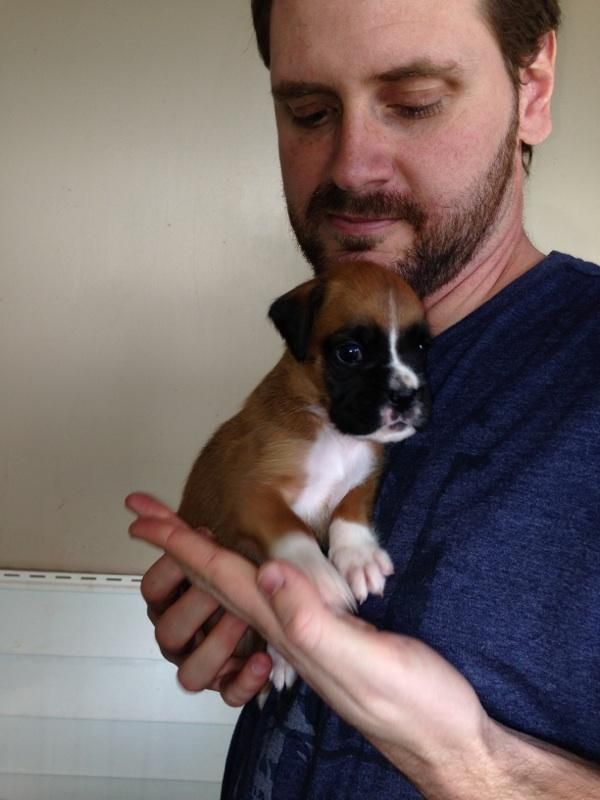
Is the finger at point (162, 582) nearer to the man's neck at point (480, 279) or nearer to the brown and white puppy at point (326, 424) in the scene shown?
the brown and white puppy at point (326, 424)

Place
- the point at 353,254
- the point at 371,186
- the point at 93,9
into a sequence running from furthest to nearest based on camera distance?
the point at 93,9
the point at 353,254
the point at 371,186

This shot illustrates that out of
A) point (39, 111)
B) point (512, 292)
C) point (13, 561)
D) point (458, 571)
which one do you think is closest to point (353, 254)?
point (512, 292)

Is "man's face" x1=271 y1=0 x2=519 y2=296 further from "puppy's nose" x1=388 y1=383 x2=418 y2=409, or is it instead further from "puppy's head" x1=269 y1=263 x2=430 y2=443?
"puppy's nose" x1=388 y1=383 x2=418 y2=409

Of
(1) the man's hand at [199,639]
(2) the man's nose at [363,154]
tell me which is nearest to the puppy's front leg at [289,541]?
(1) the man's hand at [199,639]

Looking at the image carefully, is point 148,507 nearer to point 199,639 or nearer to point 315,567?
point 315,567

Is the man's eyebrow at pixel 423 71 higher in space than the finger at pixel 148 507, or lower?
higher

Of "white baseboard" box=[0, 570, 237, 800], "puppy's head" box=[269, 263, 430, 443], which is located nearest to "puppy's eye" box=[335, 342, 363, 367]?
"puppy's head" box=[269, 263, 430, 443]

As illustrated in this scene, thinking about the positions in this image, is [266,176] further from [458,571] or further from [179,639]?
[458,571]
